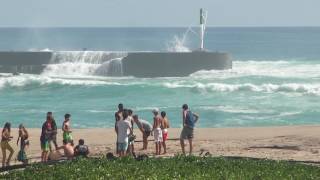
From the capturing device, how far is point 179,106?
1356 inches

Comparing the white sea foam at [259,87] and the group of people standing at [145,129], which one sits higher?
the white sea foam at [259,87]

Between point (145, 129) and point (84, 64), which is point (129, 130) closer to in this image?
point (145, 129)

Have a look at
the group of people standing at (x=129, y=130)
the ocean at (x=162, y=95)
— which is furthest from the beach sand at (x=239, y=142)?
the ocean at (x=162, y=95)

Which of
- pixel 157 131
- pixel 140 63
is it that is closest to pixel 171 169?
pixel 157 131

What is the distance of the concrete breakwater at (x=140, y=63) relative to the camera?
51.4 meters

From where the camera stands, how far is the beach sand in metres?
17.6

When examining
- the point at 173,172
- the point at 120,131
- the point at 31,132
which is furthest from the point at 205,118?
the point at 173,172

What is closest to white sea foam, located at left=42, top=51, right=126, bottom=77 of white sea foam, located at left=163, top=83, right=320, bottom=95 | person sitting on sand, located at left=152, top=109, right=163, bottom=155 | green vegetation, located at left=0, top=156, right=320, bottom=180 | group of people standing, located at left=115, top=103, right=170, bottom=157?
white sea foam, located at left=163, top=83, right=320, bottom=95

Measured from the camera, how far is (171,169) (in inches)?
504

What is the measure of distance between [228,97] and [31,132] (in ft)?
53.6

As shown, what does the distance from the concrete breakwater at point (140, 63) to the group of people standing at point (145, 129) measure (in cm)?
3307

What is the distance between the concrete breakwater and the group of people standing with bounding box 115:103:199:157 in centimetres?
3307

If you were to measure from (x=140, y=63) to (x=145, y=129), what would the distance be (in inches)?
1347

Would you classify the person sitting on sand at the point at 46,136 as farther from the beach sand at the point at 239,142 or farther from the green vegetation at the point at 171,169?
the green vegetation at the point at 171,169
